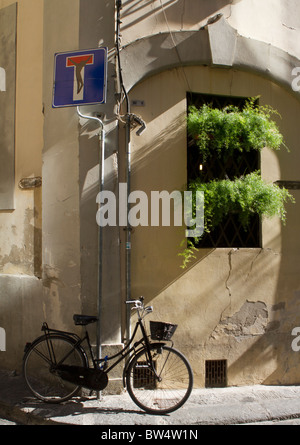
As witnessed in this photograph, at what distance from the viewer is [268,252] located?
5812mm

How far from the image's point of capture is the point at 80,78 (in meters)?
4.75

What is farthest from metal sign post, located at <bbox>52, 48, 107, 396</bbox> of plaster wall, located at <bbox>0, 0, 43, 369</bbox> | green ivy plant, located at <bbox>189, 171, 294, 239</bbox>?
green ivy plant, located at <bbox>189, 171, 294, 239</bbox>

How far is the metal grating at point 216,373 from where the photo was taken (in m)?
5.54

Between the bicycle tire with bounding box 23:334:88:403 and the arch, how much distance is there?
336 centimetres

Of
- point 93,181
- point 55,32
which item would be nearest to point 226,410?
point 93,181

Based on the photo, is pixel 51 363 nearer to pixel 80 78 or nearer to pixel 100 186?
pixel 100 186

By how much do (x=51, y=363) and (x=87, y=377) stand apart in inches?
19.6

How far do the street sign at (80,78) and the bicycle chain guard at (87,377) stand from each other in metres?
3.06

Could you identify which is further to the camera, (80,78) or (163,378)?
(163,378)

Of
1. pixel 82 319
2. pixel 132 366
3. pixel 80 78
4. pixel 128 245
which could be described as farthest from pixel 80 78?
pixel 132 366
